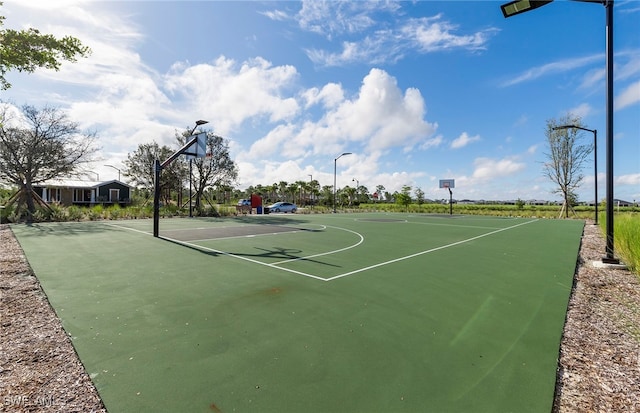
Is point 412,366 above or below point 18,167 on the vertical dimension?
below

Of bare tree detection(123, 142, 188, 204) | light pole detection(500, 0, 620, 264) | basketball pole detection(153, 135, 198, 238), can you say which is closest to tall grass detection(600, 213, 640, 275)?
light pole detection(500, 0, 620, 264)

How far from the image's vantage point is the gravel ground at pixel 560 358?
2.37 m

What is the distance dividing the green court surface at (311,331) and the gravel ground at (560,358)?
13 cm

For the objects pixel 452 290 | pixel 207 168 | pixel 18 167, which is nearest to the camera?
pixel 452 290

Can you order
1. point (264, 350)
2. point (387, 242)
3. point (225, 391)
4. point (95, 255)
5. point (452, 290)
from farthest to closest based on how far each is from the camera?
point (387, 242) < point (95, 255) < point (452, 290) < point (264, 350) < point (225, 391)

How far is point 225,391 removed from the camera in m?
2.52

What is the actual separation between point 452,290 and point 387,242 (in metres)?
5.90

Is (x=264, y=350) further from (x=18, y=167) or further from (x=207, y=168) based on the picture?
(x=207, y=168)

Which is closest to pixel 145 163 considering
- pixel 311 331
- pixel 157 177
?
pixel 157 177

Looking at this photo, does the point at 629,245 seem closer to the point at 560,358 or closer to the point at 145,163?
the point at 560,358

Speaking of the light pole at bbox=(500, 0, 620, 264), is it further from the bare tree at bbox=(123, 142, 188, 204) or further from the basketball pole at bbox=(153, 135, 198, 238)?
the bare tree at bbox=(123, 142, 188, 204)

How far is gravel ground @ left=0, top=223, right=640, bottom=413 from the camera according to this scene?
2.37 m

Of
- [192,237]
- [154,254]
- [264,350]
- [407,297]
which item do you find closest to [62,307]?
[264,350]

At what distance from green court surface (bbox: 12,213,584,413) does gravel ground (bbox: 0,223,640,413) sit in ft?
0.42
